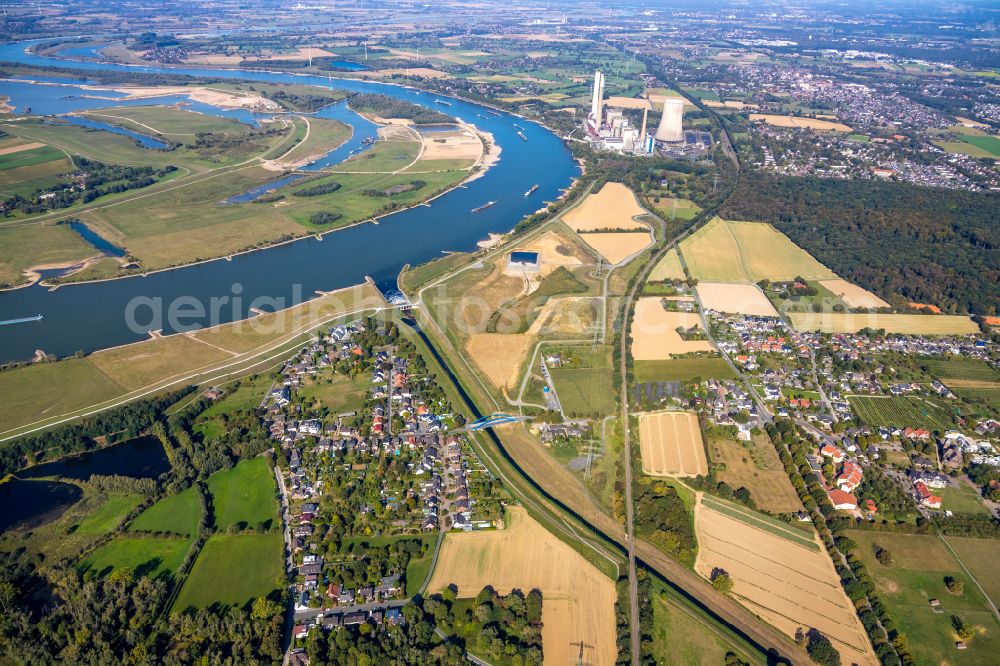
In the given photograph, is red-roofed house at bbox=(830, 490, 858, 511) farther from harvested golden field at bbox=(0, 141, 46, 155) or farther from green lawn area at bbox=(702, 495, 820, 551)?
harvested golden field at bbox=(0, 141, 46, 155)

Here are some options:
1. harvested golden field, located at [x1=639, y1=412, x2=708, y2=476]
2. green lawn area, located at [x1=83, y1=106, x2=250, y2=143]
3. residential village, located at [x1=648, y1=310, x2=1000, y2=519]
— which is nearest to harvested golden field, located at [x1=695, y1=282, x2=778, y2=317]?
residential village, located at [x1=648, y1=310, x2=1000, y2=519]

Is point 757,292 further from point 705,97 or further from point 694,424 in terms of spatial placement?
point 705,97

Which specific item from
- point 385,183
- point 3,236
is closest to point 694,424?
point 385,183

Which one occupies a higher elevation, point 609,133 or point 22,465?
point 609,133

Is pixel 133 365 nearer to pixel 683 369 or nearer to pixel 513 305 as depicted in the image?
pixel 513 305

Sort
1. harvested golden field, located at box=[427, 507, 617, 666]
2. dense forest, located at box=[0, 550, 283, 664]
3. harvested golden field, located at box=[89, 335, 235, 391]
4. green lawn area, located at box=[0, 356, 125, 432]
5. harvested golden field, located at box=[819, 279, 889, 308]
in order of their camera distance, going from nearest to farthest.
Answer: dense forest, located at box=[0, 550, 283, 664], harvested golden field, located at box=[427, 507, 617, 666], green lawn area, located at box=[0, 356, 125, 432], harvested golden field, located at box=[89, 335, 235, 391], harvested golden field, located at box=[819, 279, 889, 308]

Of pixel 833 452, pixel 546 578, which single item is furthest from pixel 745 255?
pixel 546 578
